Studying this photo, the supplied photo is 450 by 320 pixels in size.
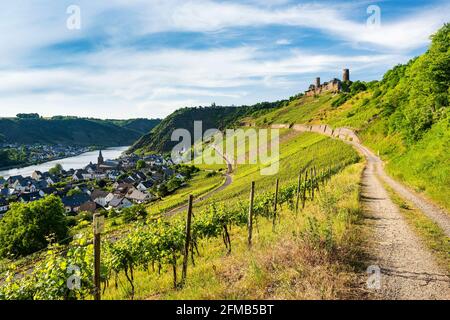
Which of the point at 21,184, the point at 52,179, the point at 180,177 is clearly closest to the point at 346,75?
the point at 180,177

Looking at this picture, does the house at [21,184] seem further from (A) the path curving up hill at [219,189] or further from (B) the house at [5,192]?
(A) the path curving up hill at [219,189]

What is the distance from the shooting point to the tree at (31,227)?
47.3 metres

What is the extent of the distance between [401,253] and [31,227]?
50.9 m

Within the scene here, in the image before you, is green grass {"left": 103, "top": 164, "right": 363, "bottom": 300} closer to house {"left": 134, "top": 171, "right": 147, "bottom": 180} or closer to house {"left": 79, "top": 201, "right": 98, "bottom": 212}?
house {"left": 79, "top": 201, "right": 98, "bottom": 212}

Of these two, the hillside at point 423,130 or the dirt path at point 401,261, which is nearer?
the dirt path at point 401,261

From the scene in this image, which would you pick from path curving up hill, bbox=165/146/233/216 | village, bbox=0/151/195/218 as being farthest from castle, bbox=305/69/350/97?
village, bbox=0/151/195/218

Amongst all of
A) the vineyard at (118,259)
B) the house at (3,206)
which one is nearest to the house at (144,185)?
the house at (3,206)

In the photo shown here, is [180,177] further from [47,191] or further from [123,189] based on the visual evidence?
[47,191]

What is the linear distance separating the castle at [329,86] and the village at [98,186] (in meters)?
78.2

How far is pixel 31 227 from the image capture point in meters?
48.1

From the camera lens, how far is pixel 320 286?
7.11m
